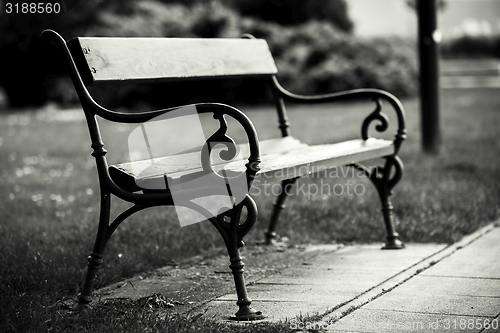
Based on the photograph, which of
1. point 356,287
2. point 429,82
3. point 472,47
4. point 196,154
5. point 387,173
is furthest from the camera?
point 472,47

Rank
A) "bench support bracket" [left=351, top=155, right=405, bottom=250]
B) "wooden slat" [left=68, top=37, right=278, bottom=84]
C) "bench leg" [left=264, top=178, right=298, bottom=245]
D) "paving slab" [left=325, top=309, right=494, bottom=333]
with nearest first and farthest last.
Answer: "paving slab" [left=325, top=309, right=494, bottom=333] → "wooden slat" [left=68, top=37, right=278, bottom=84] → "bench support bracket" [left=351, top=155, right=405, bottom=250] → "bench leg" [left=264, top=178, right=298, bottom=245]

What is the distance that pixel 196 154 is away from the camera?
3.71m

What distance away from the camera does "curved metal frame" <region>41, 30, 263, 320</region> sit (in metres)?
2.97

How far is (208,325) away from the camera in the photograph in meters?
2.83

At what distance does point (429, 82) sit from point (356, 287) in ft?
15.2

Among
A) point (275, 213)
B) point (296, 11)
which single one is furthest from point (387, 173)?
point (296, 11)

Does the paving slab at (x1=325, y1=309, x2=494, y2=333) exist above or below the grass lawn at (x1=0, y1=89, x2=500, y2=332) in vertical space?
above

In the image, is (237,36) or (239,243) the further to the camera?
(237,36)

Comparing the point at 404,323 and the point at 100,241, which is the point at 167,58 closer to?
the point at 100,241

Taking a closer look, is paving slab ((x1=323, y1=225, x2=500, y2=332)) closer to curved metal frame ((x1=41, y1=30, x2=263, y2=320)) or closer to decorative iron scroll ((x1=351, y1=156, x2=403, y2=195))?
curved metal frame ((x1=41, y1=30, x2=263, y2=320))

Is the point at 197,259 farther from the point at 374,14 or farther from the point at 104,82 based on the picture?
the point at 374,14

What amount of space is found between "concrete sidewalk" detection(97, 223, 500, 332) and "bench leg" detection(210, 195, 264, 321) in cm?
10

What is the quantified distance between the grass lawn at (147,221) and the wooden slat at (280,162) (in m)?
0.57

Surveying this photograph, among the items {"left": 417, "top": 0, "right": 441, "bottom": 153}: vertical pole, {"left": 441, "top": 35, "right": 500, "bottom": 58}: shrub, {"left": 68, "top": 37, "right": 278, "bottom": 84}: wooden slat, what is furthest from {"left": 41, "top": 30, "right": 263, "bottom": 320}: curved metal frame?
{"left": 441, "top": 35, "right": 500, "bottom": 58}: shrub
